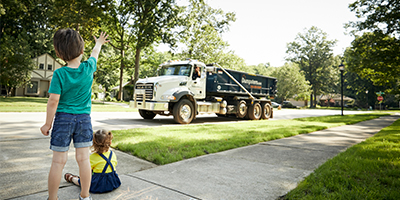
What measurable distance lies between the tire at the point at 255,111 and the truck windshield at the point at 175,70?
4.61 m

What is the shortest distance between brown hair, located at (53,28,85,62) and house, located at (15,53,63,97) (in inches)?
1611

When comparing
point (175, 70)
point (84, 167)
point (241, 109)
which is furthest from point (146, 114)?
point (84, 167)

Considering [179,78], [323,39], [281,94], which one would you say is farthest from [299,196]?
[323,39]

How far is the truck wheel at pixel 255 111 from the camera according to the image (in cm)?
1463

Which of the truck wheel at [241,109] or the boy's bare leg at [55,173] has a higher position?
the truck wheel at [241,109]

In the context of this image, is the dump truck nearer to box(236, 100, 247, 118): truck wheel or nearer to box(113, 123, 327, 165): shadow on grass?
box(236, 100, 247, 118): truck wheel

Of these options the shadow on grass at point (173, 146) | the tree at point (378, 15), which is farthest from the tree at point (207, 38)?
the shadow on grass at point (173, 146)

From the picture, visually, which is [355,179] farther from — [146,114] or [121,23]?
[121,23]

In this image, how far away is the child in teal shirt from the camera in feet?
7.70

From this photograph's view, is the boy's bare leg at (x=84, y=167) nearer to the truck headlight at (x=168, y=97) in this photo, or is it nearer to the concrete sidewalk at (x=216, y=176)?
the concrete sidewalk at (x=216, y=176)

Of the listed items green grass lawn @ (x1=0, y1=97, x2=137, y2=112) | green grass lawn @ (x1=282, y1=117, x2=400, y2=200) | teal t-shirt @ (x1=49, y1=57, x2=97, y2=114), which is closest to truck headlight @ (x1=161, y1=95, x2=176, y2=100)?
green grass lawn @ (x1=282, y1=117, x2=400, y2=200)

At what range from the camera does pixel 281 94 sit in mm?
54469

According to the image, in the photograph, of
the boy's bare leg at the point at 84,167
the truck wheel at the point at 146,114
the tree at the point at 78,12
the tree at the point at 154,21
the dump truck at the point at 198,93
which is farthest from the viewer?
the tree at the point at 154,21

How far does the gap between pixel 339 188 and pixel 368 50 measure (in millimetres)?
20040
